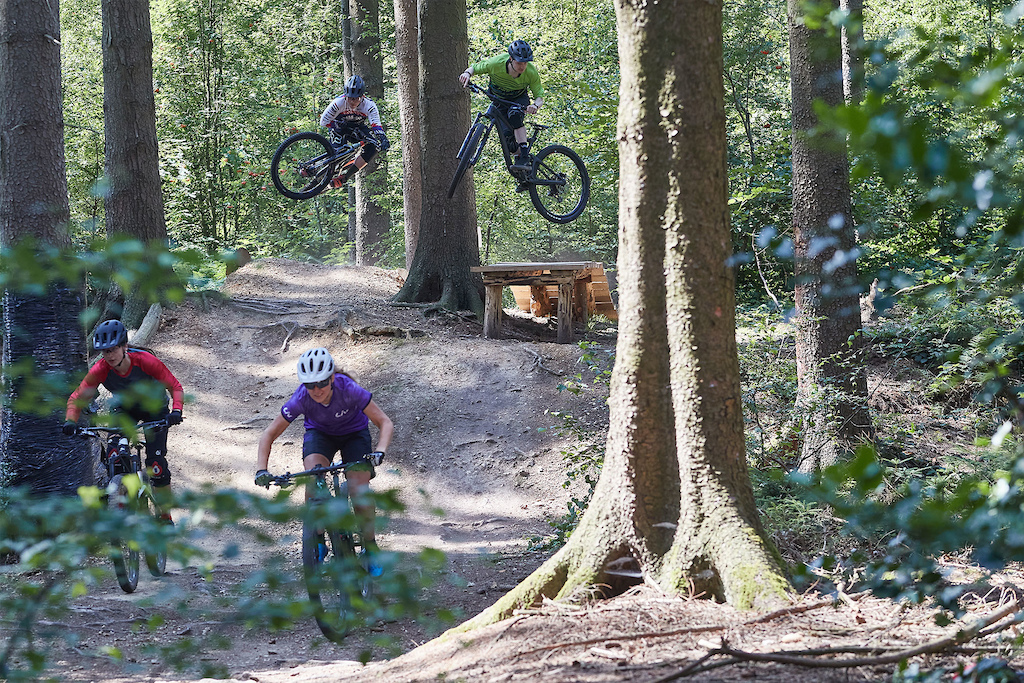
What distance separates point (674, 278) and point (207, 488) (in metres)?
2.91

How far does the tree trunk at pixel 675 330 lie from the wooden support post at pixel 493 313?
26.0ft

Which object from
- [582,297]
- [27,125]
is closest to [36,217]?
[27,125]

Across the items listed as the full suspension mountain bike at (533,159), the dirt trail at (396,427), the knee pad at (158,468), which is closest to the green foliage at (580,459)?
the dirt trail at (396,427)

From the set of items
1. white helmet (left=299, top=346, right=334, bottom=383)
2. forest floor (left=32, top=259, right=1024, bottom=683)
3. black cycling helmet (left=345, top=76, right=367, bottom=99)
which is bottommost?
forest floor (left=32, top=259, right=1024, bottom=683)

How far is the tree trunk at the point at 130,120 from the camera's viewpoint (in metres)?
12.5

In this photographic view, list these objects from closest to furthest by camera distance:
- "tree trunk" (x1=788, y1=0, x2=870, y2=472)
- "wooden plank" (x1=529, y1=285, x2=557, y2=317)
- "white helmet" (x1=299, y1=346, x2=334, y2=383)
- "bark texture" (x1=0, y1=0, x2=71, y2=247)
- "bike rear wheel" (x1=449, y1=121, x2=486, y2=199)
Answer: "white helmet" (x1=299, y1=346, x2=334, y2=383)
"tree trunk" (x1=788, y1=0, x2=870, y2=472)
"bark texture" (x1=0, y1=0, x2=71, y2=247)
"bike rear wheel" (x1=449, y1=121, x2=486, y2=199)
"wooden plank" (x1=529, y1=285, x2=557, y2=317)

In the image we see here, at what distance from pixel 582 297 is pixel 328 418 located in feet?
25.2

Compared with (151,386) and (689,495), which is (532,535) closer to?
(689,495)

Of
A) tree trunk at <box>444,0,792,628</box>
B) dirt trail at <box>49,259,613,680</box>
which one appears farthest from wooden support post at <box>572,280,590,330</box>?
tree trunk at <box>444,0,792,628</box>

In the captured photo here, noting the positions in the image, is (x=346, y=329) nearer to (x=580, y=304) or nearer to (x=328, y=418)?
(x=580, y=304)

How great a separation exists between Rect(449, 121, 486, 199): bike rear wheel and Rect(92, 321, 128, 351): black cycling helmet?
608 cm

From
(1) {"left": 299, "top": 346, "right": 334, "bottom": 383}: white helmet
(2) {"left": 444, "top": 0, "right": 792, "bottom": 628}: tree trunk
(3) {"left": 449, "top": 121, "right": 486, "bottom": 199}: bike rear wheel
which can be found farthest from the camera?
(3) {"left": 449, "top": 121, "right": 486, "bottom": 199}: bike rear wheel

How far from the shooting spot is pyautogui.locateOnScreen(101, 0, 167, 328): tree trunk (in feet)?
40.9

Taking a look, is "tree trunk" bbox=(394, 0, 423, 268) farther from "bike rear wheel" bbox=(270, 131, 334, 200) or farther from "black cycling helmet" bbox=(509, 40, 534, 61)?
"black cycling helmet" bbox=(509, 40, 534, 61)
